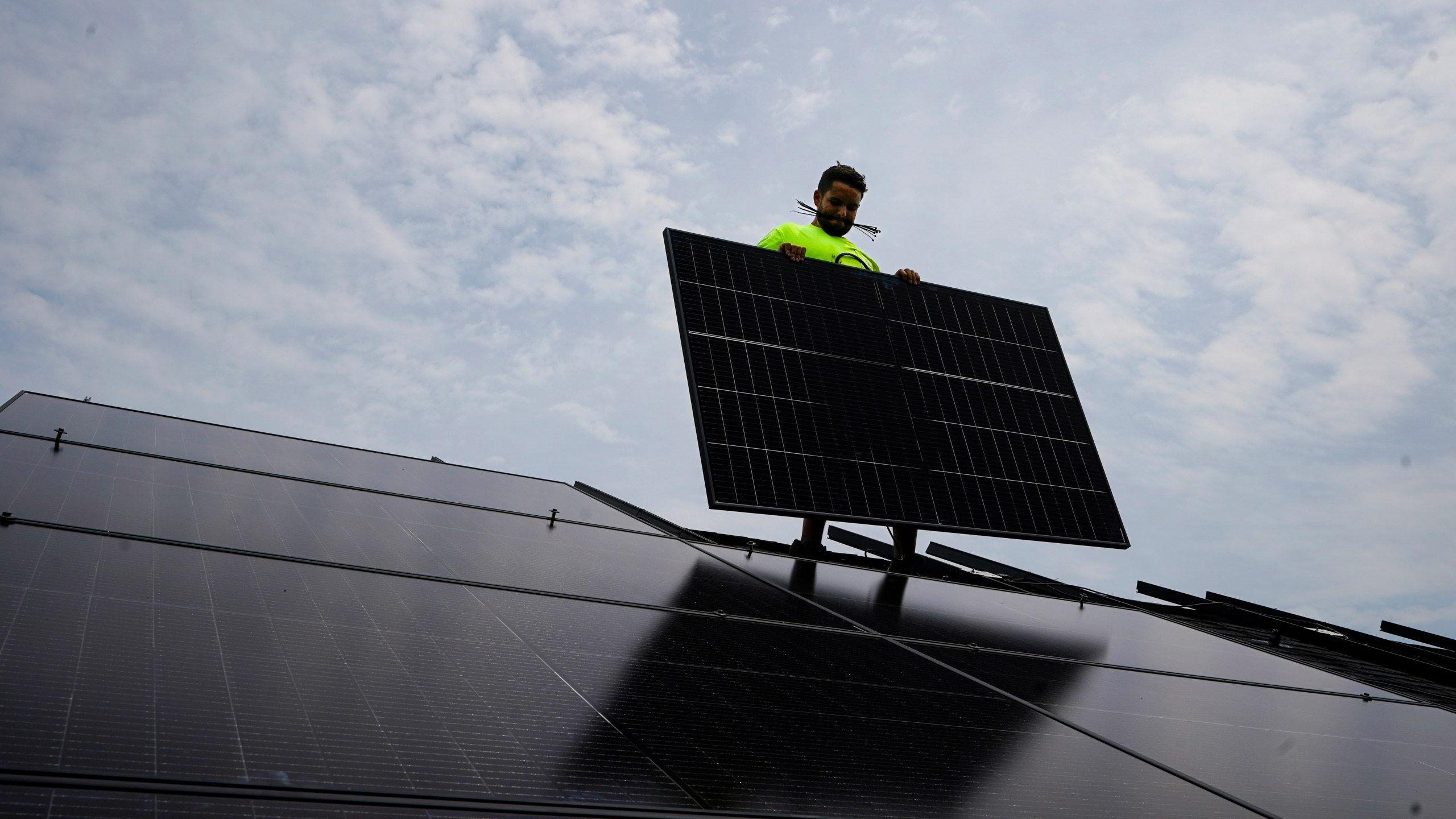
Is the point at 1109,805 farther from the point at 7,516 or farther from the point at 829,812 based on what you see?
the point at 7,516

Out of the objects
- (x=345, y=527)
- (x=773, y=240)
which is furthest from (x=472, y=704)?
(x=773, y=240)

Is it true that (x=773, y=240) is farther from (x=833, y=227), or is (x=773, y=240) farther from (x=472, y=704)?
(x=472, y=704)

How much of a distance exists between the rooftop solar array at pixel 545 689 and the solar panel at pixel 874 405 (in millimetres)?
1160

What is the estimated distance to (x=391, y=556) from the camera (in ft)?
15.3

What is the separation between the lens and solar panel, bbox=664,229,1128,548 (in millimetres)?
7258

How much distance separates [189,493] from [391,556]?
1.43 meters

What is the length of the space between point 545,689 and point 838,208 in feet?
23.3

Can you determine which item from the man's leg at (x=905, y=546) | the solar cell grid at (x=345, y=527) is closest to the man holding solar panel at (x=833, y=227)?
the man's leg at (x=905, y=546)

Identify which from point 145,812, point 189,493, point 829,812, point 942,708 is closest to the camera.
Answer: point 145,812

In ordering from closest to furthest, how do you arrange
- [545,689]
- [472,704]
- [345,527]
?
[472,704] < [545,689] < [345,527]

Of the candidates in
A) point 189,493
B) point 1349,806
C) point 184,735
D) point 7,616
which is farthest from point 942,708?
point 189,493

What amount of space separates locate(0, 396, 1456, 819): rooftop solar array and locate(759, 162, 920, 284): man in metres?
3.98

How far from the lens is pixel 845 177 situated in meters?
9.48

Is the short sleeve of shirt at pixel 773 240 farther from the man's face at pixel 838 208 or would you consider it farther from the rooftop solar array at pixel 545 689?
the rooftop solar array at pixel 545 689
